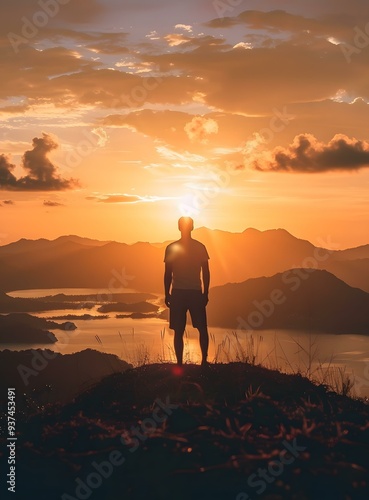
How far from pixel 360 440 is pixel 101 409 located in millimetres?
3813

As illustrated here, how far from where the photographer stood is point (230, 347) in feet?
39.6

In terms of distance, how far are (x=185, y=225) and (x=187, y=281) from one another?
0.97m

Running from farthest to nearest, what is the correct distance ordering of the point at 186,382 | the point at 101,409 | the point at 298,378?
1. the point at 298,378
2. the point at 186,382
3. the point at 101,409

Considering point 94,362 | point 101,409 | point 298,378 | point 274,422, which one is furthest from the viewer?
point 94,362

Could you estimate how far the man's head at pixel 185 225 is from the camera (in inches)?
424

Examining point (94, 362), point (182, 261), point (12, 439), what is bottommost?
point (94, 362)

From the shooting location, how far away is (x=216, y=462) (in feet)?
21.0

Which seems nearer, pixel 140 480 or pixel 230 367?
pixel 140 480

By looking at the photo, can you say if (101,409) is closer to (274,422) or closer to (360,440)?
(274,422)

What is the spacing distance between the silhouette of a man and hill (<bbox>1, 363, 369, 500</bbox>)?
142cm

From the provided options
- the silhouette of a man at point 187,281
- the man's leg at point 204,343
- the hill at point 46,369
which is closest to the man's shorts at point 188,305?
the silhouette of a man at point 187,281

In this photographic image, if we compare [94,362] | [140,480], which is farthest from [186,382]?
[94,362]

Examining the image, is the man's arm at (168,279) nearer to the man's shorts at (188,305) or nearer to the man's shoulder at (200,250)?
the man's shorts at (188,305)

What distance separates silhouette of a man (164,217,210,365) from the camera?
10.8 meters
